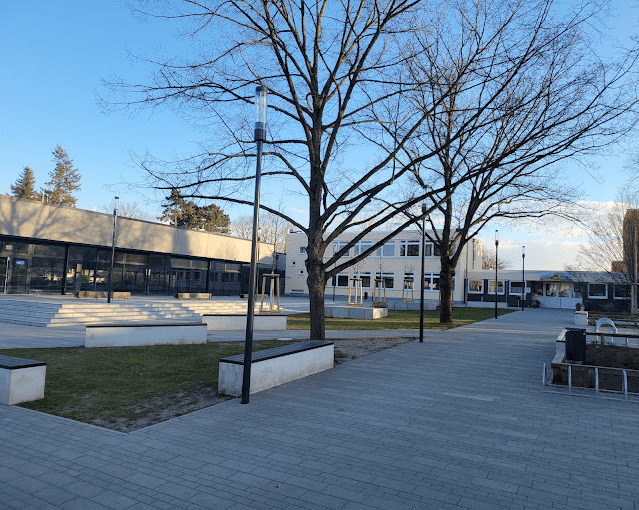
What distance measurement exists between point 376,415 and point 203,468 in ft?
10.3

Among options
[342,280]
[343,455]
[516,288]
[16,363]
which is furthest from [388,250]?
[343,455]

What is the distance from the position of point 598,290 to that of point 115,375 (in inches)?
2017

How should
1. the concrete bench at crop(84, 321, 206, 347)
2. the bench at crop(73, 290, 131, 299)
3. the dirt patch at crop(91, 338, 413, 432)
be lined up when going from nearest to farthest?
the dirt patch at crop(91, 338, 413, 432) < the concrete bench at crop(84, 321, 206, 347) < the bench at crop(73, 290, 131, 299)

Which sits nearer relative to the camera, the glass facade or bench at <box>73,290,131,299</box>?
bench at <box>73,290,131,299</box>

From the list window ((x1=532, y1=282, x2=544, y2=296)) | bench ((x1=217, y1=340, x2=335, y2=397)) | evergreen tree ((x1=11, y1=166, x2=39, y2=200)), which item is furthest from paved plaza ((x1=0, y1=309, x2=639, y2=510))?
evergreen tree ((x1=11, y1=166, x2=39, y2=200))

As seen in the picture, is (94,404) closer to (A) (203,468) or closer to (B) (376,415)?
(A) (203,468)

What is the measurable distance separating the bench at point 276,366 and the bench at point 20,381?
2876 millimetres

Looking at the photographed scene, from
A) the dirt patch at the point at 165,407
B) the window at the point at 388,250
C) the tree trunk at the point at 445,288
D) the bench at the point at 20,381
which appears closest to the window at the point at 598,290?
the window at the point at 388,250

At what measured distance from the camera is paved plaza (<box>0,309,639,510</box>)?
429 centimetres

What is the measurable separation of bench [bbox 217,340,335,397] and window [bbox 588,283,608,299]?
46.5 metres

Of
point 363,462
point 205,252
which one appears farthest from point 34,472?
point 205,252

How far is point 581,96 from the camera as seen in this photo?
11.2 metres

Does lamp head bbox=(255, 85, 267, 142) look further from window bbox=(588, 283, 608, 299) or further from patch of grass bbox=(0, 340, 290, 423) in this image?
window bbox=(588, 283, 608, 299)

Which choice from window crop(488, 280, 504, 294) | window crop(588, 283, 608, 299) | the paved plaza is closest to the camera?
the paved plaza
